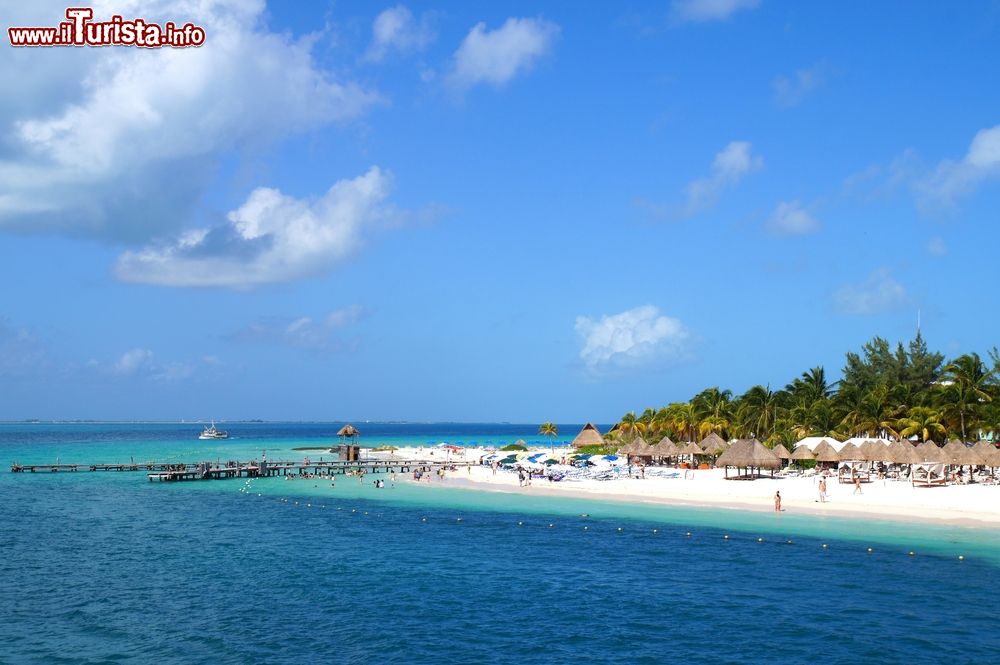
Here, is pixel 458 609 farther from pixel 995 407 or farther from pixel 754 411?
pixel 754 411

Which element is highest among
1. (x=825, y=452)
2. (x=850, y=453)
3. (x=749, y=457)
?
(x=850, y=453)

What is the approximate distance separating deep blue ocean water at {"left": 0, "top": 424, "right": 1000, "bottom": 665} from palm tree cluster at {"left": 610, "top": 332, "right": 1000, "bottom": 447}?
88.5 feet

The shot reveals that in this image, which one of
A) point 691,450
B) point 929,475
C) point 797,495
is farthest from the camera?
point 691,450

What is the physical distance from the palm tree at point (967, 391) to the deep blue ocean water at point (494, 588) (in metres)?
26.8

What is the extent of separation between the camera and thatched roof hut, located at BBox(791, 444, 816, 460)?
55.8 m

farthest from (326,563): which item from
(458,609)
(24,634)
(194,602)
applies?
(24,634)

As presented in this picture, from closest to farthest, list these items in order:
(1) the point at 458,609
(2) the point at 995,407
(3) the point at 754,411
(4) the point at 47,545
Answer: (1) the point at 458,609
(4) the point at 47,545
(2) the point at 995,407
(3) the point at 754,411

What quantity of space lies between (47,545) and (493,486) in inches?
1255

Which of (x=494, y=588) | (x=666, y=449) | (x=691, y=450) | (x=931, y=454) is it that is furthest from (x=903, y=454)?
(x=494, y=588)

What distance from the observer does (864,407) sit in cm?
6500

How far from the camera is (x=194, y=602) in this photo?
25.2 m

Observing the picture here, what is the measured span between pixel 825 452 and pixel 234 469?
48357 millimetres

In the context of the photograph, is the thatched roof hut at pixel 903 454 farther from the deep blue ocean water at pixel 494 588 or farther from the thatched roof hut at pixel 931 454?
the deep blue ocean water at pixel 494 588

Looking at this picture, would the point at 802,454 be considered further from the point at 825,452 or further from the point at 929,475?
the point at 929,475
